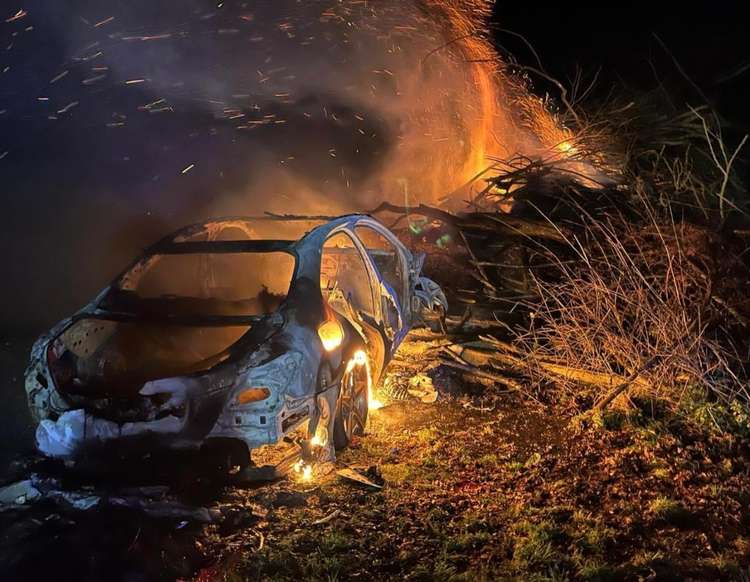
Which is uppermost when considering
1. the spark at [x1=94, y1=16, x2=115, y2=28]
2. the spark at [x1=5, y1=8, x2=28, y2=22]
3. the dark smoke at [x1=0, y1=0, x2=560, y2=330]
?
the spark at [x1=5, y1=8, x2=28, y2=22]

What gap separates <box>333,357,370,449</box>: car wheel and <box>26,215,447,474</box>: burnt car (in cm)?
1

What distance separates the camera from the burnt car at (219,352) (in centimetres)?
381

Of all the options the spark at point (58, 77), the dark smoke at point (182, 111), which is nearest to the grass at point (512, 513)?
the dark smoke at point (182, 111)

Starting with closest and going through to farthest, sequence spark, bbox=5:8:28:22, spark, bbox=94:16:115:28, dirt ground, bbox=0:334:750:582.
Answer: dirt ground, bbox=0:334:750:582
spark, bbox=5:8:28:22
spark, bbox=94:16:115:28

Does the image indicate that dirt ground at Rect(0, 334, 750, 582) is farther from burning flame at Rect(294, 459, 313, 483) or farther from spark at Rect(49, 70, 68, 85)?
spark at Rect(49, 70, 68, 85)

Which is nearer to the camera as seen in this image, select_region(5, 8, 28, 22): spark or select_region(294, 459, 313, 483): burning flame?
select_region(294, 459, 313, 483): burning flame

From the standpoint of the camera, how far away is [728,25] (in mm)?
20562

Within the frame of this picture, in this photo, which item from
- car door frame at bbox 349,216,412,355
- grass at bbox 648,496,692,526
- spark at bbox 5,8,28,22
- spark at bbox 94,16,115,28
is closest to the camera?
grass at bbox 648,496,692,526

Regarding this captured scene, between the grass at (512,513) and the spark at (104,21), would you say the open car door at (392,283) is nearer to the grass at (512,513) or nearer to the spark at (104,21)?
the grass at (512,513)

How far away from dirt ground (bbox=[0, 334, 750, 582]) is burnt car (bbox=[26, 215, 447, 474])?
1.21 ft

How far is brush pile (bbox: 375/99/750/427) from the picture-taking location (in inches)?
204

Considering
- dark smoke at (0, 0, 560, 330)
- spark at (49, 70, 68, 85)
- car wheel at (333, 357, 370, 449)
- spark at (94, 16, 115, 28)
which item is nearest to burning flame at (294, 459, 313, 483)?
car wheel at (333, 357, 370, 449)

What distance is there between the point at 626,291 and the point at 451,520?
2699mm

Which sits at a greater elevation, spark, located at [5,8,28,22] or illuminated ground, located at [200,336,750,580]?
spark, located at [5,8,28,22]
